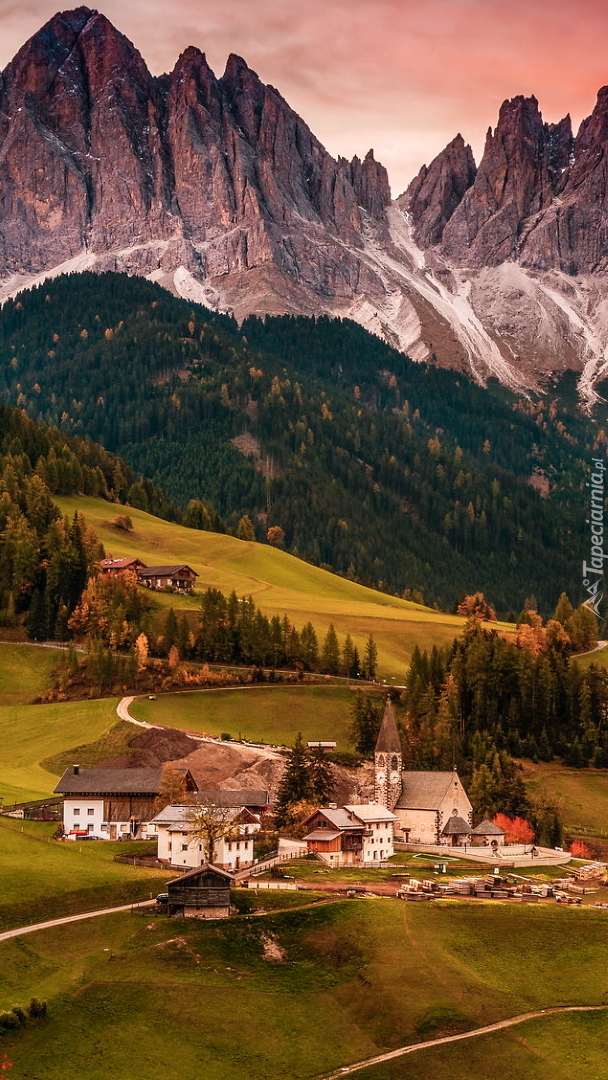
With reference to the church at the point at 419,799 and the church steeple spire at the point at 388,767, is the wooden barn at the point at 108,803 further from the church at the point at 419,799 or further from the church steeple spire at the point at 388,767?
the church at the point at 419,799

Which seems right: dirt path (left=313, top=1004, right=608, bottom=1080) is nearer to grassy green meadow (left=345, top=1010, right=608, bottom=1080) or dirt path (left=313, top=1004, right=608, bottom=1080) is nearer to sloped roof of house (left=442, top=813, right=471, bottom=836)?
grassy green meadow (left=345, top=1010, right=608, bottom=1080)

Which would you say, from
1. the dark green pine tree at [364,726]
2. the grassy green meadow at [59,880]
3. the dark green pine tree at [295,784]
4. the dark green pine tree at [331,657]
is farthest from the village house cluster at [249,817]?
the dark green pine tree at [331,657]

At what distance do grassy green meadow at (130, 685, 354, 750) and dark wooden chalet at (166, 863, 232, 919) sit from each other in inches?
2759

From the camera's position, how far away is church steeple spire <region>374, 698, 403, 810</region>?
137m

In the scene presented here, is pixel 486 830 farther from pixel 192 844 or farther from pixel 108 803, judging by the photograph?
pixel 192 844

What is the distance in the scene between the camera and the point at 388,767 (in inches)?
5453

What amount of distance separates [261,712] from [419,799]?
39.5m

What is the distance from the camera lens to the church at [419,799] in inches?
5199

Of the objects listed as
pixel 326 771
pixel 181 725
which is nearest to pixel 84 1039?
pixel 326 771

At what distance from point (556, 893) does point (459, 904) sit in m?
11.3

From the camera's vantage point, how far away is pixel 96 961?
260 ft

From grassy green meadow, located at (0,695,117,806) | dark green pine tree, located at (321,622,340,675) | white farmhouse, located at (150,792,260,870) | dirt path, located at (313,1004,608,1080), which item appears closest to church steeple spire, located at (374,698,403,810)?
white farmhouse, located at (150,792,260,870)

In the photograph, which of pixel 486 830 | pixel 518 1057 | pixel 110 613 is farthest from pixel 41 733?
pixel 518 1057

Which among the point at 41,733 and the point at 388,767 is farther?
the point at 41,733
